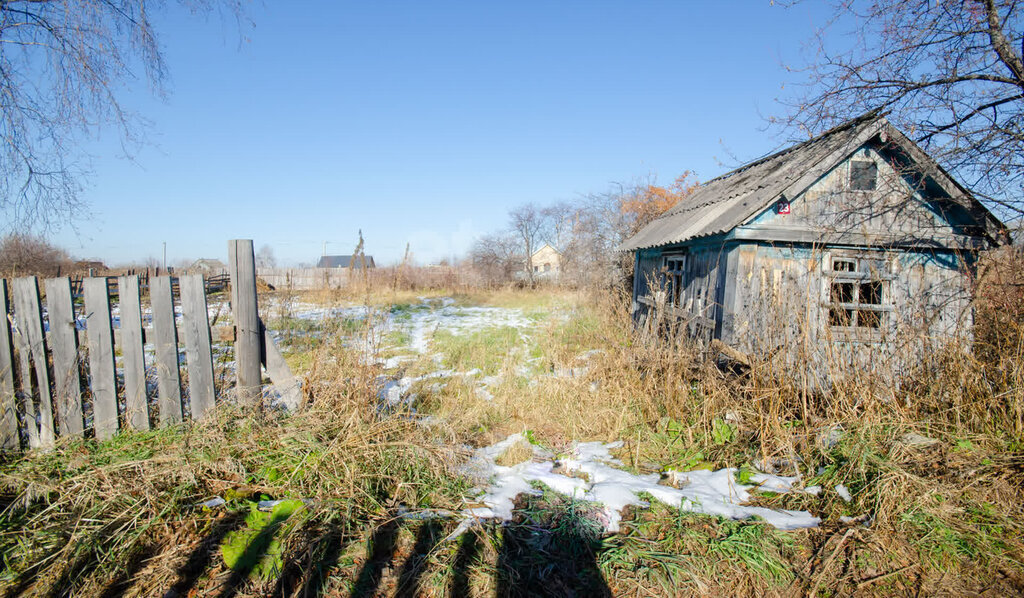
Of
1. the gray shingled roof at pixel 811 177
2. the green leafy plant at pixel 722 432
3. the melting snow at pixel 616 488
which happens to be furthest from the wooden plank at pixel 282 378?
the gray shingled roof at pixel 811 177

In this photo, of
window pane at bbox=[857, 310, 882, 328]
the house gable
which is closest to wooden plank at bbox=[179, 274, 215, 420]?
window pane at bbox=[857, 310, 882, 328]

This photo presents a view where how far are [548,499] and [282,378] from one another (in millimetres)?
2122

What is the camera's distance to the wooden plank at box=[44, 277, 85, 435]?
10.0 feet

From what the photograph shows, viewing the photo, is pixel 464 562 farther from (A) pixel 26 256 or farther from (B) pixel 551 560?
(A) pixel 26 256

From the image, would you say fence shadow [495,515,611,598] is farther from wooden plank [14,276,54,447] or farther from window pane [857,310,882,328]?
wooden plank [14,276,54,447]

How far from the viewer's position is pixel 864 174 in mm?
7285

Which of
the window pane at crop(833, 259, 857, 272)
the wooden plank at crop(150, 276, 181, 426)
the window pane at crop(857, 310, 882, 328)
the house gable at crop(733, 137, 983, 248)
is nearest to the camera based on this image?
the wooden plank at crop(150, 276, 181, 426)

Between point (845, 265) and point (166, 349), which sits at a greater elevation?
point (845, 265)

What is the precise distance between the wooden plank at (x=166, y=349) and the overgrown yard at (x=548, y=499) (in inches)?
10.2

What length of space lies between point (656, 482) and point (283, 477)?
2.51 m

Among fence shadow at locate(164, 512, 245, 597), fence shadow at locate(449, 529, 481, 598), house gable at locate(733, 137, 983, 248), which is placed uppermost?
house gable at locate(733, 137, 983, 248)

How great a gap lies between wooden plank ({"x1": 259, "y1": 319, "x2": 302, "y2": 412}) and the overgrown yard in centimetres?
14

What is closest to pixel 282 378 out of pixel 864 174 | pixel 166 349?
pixel 166 349

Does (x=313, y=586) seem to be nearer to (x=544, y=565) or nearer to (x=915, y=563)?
(x=544, y=565)
